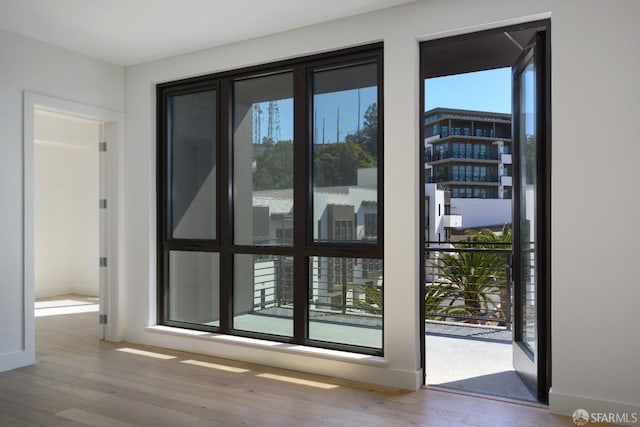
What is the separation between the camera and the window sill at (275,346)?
3658mm

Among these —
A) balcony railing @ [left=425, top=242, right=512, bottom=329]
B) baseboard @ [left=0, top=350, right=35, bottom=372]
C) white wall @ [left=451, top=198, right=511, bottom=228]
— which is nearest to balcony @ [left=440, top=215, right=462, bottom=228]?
white wall @ [left=451, top=198, right=511, bottom=228]

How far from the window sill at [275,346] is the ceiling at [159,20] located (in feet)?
8.70

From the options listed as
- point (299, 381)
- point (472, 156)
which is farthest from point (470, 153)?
point (299, 381)

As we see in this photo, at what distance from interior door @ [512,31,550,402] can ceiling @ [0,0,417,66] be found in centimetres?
110

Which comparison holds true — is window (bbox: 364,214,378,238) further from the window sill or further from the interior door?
the interior door

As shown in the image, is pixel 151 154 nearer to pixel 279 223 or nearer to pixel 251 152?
pixel 251 152

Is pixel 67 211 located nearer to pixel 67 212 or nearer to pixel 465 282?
pixel 67 212

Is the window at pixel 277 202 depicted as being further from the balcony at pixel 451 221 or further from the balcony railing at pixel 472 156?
the balcony at pixel 451 221

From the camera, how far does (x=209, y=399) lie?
3316 mm

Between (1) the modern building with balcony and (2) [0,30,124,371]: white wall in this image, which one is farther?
(1) the modern building with balcony

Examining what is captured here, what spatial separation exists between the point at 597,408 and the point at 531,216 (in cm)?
131

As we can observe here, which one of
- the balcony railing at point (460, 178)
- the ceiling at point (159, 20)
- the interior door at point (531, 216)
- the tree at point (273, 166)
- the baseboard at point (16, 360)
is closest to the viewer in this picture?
the interior door at point (531, 216)

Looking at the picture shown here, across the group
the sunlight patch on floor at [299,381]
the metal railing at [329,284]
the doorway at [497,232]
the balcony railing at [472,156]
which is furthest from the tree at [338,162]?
the balcony railing at [472,156]

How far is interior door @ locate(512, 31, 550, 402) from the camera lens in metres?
3.24
